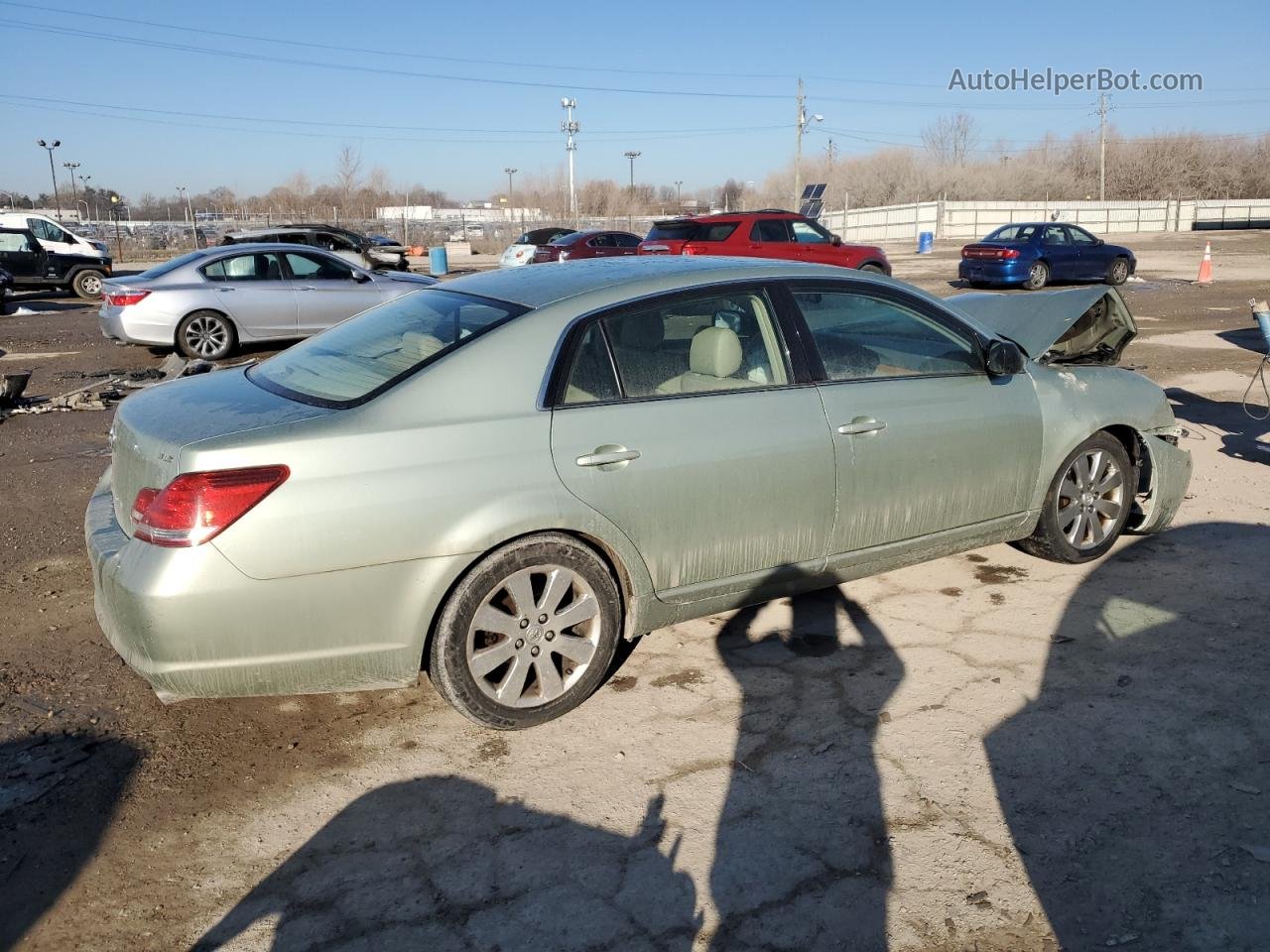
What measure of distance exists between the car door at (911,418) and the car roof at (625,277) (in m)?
0.16

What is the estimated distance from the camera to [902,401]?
427cm

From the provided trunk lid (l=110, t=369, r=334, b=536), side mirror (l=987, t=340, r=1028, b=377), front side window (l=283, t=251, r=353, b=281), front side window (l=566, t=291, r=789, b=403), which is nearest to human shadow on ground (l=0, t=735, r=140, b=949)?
trunk lid (l=110, t=369, r=334, b=536)

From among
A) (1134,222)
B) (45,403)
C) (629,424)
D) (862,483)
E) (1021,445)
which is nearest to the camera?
(629,424)

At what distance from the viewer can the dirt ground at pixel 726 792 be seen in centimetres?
266

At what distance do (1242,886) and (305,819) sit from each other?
2.66m

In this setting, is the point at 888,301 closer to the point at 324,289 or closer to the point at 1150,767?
the point at 1150,767

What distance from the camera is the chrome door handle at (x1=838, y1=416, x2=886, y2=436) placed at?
13.4 ft

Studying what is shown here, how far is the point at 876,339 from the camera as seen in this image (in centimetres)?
441

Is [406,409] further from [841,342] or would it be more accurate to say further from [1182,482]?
[1182,482]

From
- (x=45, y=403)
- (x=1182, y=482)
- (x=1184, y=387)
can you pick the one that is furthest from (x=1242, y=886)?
(x=45, y=403)

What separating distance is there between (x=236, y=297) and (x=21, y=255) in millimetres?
13300

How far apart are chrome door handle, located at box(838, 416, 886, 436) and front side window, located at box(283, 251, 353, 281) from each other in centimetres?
1065

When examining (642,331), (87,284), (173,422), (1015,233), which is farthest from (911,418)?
(87,284)

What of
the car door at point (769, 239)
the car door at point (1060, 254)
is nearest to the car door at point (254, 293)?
the car door at point (769, 239)
